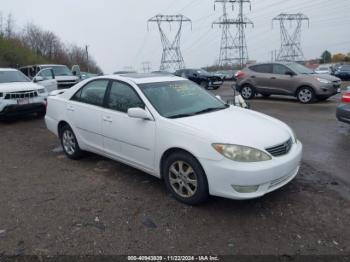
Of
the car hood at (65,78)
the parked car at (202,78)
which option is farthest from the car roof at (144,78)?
the parked car at (202,78)

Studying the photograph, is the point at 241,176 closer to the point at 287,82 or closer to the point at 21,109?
the point at 21,109

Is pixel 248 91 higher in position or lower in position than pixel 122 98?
lower

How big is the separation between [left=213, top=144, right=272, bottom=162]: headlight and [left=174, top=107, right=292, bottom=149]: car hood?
5cm

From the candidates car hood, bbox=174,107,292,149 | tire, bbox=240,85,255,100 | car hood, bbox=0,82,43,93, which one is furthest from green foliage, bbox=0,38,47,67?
car hood, bbox=174,107,292,149

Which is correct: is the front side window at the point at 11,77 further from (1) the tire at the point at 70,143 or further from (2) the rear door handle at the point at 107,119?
(2) the rear door handle at the point at 107,119

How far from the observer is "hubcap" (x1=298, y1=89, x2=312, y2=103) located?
42.5 ft

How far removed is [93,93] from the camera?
18.0 feet

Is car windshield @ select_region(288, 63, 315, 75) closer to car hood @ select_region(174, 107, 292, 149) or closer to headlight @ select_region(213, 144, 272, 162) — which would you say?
car hood @ select_region(174, 107, 292, 149)

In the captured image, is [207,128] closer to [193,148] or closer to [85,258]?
[193,148]

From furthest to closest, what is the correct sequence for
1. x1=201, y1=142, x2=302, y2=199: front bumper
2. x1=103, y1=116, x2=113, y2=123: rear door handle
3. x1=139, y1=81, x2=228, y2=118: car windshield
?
x1=103, y1=116, x2=113, y2=123: rear door handle → x1=139, y1=81, x2=228, y2=118: car windshield → x1=201, y1=142, x2=302, y2=199: front bumper

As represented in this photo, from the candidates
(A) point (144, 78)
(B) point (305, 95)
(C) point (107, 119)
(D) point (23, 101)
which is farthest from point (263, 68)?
(C) point (107, 119)

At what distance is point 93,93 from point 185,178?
7.80ft

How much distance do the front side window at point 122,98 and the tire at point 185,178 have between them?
38.5 inches

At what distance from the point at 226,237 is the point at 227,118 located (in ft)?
5.20
